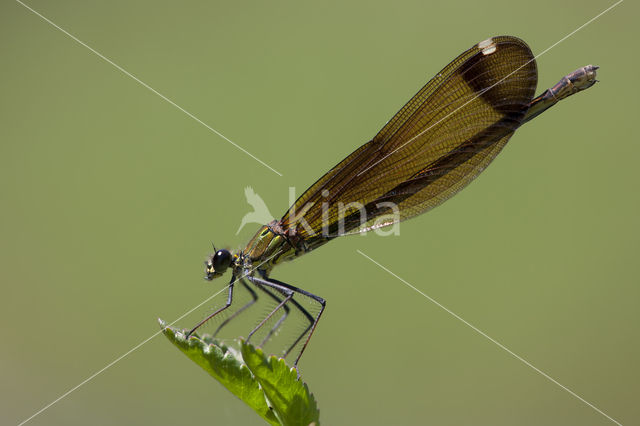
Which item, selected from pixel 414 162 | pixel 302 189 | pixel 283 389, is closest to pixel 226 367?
pixel 283 389

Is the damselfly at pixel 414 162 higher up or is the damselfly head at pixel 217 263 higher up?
the damselfly at pixel 414 162

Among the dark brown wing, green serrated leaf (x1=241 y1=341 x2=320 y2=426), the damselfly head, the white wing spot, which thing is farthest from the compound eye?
the white wing spot

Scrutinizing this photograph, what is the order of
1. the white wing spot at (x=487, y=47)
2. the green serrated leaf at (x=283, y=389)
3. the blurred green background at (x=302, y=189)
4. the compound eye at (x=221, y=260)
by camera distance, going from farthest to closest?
the blurred green background at (x=302, y=189)
the compound eye at (x=221, y=260)
the white wing spot at (x=487, y=47)
the green serrated leaf at (x=283, y=389)

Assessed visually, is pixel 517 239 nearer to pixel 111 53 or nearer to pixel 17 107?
pixel 111 53

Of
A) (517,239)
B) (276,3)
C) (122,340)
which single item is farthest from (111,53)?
(517,239)

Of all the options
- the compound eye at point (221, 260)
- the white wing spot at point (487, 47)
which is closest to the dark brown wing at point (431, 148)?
the white wing spot at point (487, 47)

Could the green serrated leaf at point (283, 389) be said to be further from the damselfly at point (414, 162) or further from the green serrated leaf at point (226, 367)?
the damselfly at point (414, 162)
